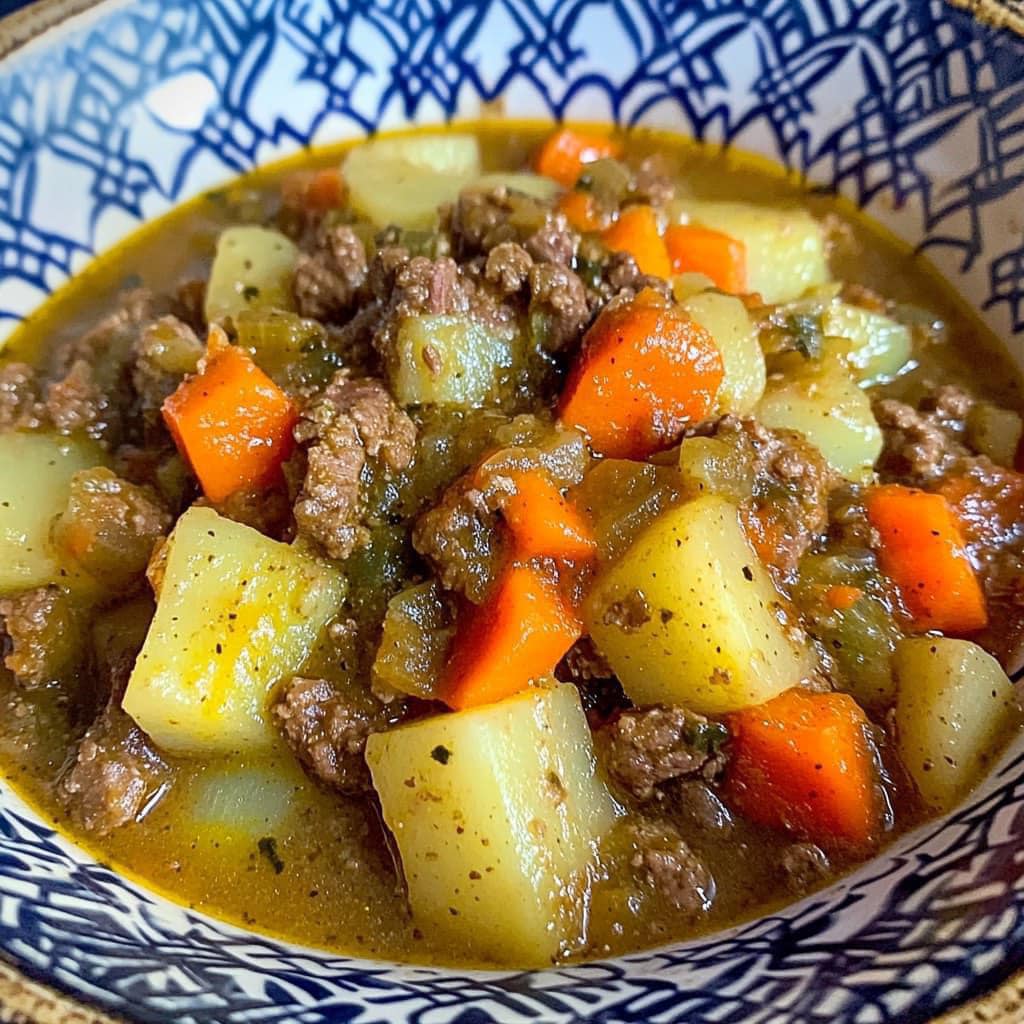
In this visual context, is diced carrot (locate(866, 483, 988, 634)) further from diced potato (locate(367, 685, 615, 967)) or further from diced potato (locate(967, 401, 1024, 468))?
diced potato (locate(367, 685, 615, 967))

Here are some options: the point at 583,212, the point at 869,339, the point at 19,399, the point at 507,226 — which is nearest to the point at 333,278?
the point at 507,226

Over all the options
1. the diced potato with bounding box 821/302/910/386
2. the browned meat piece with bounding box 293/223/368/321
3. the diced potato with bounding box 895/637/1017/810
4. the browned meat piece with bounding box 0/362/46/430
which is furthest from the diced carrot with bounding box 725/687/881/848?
the browned meat piece with bounding box 0/362/46/430

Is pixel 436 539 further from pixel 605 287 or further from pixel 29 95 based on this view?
pixel 29 95

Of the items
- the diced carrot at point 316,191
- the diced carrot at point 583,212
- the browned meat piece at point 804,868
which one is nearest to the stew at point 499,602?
the browned meat piece at point 804,868

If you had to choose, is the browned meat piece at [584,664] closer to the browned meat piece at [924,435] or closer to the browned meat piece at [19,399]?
the browned meat piece at [924,435]

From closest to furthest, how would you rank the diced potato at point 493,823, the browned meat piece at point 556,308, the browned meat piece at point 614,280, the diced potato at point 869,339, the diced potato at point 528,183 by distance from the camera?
1. the diced potato at point 493,823
2. the browned meat piece at point 556,308
3. the browned meat piece at point 614,280
4. the diced potato at point 869,339
5. the diced potato at point 528,183

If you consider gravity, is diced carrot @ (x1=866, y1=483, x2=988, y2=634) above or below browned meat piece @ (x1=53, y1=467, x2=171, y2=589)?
below
